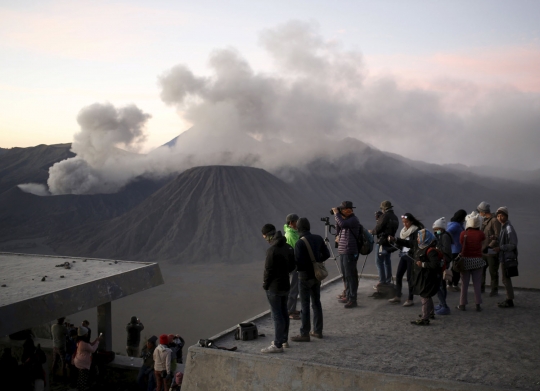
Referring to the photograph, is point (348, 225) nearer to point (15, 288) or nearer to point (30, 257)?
point (15, 288)

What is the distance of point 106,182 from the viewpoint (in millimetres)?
59719

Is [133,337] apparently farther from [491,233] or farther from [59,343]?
[491,233]

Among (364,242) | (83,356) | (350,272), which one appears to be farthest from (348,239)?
(83,356)

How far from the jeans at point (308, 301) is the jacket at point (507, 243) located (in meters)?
3.30

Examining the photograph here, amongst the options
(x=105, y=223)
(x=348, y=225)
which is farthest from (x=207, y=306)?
(x=105, y=223)

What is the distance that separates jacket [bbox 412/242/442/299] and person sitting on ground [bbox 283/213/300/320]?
5.74 feet

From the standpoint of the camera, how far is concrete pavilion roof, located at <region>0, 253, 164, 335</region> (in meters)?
7.44

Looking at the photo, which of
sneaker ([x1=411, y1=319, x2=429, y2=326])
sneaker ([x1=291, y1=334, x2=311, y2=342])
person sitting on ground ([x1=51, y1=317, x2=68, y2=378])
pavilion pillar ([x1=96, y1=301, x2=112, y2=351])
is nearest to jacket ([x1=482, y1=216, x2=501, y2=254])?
sneaker ([x1=411, y1=319, x2=429, y2=326])

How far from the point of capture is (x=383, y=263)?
843 cm

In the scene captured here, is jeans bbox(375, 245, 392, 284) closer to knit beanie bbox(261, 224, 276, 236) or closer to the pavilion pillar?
knit beanie bbox(261, 224, 276, 236)

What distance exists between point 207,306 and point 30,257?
45.6 feet

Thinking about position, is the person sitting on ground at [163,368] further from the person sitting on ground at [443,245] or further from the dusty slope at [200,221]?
the dusty slope at [200,221]

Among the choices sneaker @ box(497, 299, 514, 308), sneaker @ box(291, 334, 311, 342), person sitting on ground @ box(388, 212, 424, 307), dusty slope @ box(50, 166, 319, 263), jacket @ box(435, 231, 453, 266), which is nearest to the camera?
sneaker @ box(291, 334, 311, 342)

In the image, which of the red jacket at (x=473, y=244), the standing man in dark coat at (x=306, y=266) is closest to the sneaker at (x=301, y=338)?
the standing man in dark coat at (x=306, y=266)
